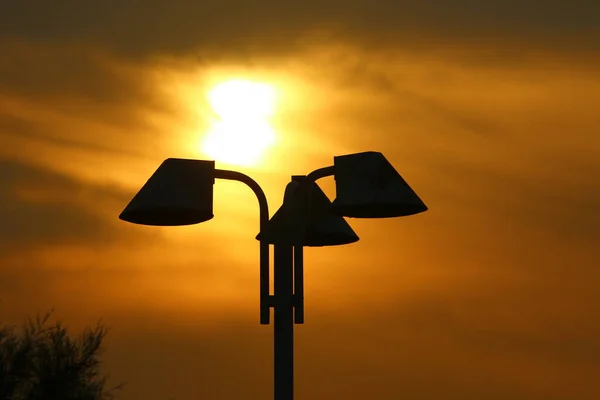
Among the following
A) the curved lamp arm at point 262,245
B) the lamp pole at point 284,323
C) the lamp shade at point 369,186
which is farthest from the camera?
the curved lamp arm at point 262,245

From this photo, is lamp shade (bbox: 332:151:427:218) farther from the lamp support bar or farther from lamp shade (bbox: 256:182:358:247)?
lamp shade (bbox: 256:182:358:247)

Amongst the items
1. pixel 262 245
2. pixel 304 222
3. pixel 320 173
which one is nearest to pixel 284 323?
pixel 262 245

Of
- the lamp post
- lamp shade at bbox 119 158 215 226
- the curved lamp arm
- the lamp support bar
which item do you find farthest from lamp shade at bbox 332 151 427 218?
lamp shade at bbox 119 158 215 226

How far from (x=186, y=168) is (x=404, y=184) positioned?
6.82 ft

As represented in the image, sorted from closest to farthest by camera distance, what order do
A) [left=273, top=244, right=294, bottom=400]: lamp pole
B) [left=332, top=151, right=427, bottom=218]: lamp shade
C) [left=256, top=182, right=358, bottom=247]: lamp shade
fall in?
[left=332, top=151, right=427, bottom=218]: lamp shade → [left=273, top=244, right=294, bottom=400]: lamp pole → [left=256, top=182, right=358, bottom=247]: lamp shade

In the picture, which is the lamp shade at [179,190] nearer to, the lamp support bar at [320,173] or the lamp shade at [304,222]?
the lamp shade at [304,222]

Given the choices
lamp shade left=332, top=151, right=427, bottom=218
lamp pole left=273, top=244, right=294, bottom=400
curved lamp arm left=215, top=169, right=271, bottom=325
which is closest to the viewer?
lamp shade left=332, top=151, right=427, bottom=218

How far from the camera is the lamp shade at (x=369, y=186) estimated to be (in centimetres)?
995

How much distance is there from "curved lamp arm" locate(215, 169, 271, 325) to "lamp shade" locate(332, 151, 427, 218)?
894mm

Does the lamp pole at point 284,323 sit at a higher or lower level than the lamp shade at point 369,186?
lower

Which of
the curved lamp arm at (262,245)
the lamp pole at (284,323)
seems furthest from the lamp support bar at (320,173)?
the lamp pole at (284,323)

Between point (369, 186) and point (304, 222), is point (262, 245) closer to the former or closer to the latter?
point (304, 222)

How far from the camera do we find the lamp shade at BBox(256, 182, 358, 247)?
10.5m

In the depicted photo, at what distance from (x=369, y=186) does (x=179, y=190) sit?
181 cm
